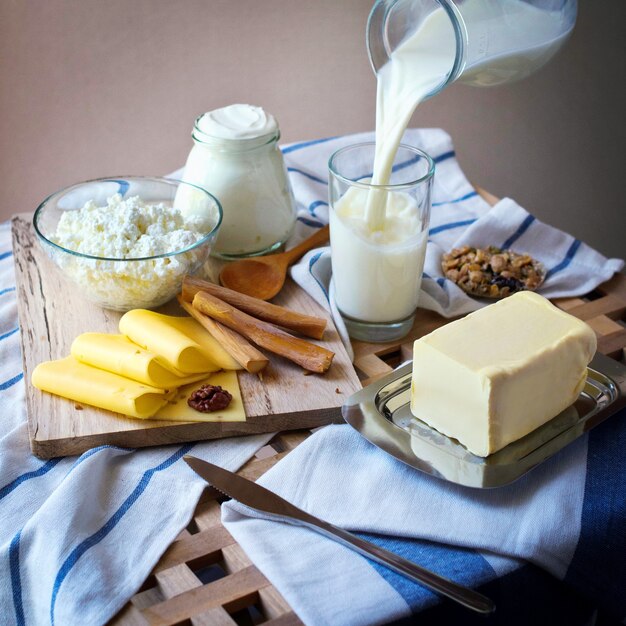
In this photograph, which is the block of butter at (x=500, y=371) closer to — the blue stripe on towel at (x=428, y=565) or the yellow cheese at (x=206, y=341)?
the blue stripe on towel at (x=428, y=565)

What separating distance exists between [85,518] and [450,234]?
85cm

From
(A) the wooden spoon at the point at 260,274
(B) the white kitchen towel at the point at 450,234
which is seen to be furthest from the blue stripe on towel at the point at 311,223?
(A) the wooden spoon at the point at 260,274

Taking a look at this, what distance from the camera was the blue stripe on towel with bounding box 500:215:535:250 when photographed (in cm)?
140

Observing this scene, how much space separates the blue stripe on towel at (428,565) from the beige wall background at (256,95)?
5.43 feet

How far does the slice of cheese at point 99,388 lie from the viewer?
939mm

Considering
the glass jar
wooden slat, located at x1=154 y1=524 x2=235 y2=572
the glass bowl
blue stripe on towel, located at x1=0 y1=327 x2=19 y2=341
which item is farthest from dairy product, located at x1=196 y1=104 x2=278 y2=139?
wooden slat, located at x1=154 y1=524 x2=235 y2=572

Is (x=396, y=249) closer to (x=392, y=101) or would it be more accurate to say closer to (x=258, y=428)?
(x=392, y=101)

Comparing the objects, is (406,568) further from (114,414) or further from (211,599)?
(114,414)

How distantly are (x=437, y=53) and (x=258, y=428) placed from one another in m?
0.54

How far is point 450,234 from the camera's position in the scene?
56.5 inches

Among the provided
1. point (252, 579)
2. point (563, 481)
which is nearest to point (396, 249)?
point (563, 481)

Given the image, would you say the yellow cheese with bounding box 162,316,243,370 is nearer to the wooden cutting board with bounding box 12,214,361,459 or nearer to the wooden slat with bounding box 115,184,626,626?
the wooden cutting board with bounding box 12,214,361,459

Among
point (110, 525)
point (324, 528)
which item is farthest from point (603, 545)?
Result: point (110, 525)

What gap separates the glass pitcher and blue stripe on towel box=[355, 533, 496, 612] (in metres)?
0.56
